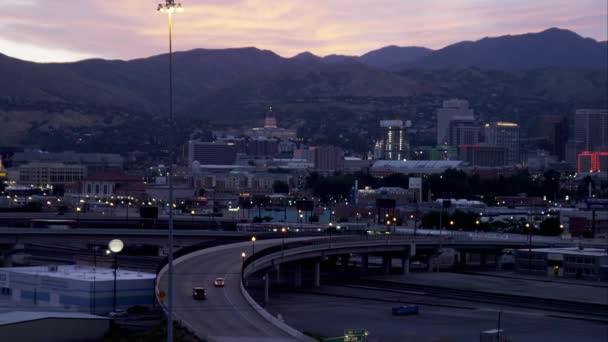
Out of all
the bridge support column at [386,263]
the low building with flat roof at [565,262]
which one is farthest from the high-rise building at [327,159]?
the low building with flat roof at [565,262]

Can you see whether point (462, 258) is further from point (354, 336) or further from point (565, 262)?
point (354, 336)

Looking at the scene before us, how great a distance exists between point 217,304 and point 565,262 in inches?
1130

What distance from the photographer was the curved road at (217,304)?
96.9ft

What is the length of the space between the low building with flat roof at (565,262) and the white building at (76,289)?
2571 centimetres

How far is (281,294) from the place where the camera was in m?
49.3

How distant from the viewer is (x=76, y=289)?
3650 cm

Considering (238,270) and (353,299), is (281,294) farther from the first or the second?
(238,270)

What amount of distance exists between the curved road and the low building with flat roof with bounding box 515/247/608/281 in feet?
60.9

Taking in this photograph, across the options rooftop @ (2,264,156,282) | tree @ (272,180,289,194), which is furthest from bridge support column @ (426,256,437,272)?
tree @ (272,180,289,194)

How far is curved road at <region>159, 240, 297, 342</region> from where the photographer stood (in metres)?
29.5

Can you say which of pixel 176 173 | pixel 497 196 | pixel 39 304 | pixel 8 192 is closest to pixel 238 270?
pixel 39 304

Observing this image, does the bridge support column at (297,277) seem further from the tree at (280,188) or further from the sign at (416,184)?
the tree at (280,188)

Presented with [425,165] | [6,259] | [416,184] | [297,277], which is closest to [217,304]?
[297,277]

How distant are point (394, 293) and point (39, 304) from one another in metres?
18.0
